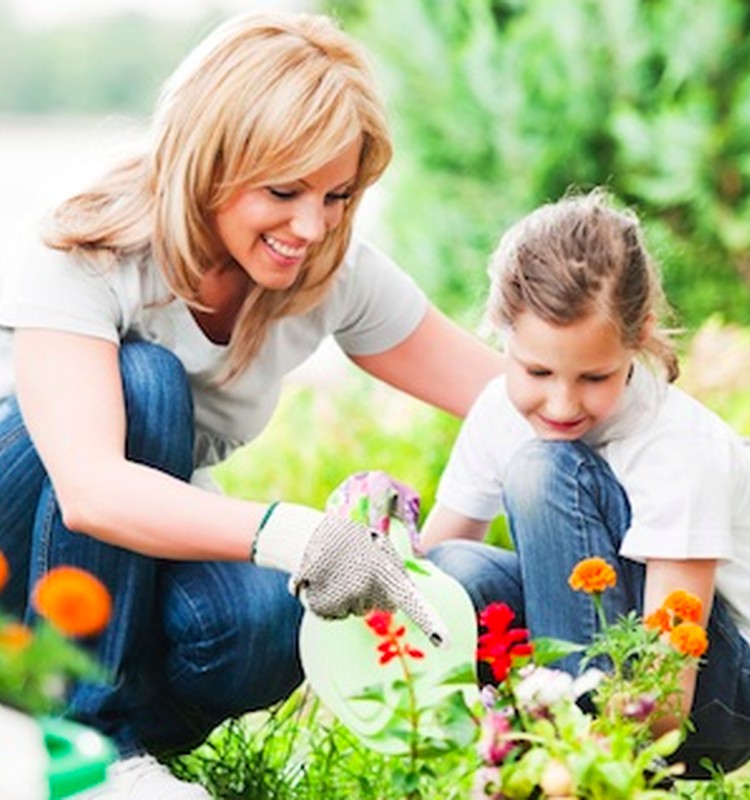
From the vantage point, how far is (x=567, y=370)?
2574 mm

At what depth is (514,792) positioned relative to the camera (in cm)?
202

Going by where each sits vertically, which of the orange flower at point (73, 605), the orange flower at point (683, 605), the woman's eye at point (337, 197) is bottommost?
the orange flower at point (683, 605)

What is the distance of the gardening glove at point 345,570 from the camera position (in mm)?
2336

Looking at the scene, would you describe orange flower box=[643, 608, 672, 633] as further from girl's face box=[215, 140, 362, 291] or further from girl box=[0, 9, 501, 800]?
girl's face box=[215, 140, 362, 291]

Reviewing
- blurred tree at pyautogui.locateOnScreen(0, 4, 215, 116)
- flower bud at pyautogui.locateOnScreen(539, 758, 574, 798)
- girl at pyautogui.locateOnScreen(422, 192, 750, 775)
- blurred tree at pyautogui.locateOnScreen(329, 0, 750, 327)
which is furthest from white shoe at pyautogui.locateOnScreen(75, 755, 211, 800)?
blurred tree at pyautogui.locateOnScreen(0, 4, 215, 116)

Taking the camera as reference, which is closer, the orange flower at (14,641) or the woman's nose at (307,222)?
the orange flower at (14,641)

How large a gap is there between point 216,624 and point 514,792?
74 centimetres

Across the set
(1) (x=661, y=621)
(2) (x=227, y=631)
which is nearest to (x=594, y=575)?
(1) (x=661, y=621)

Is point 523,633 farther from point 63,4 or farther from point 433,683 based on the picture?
point 63,4

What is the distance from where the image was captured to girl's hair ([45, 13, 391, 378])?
2625mm

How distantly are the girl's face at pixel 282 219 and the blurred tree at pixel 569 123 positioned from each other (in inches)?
95.1

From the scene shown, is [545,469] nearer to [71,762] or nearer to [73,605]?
[71,762]

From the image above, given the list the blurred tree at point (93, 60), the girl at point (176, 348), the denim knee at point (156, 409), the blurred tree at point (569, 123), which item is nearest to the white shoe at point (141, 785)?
the girl at point (176, 348)

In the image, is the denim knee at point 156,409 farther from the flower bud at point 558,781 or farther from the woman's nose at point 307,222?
the flower bud at point 558,781
